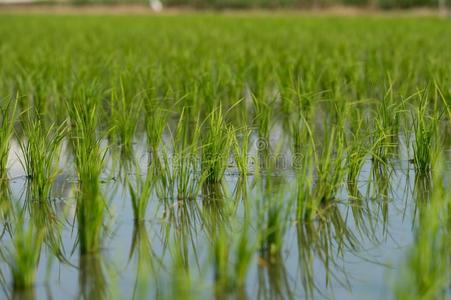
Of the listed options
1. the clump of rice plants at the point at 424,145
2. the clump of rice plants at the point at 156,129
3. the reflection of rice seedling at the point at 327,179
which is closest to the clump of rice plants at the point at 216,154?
the clump of rice plants at the point at 156,129

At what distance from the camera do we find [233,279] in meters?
2.57

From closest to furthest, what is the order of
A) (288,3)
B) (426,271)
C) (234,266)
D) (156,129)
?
(426,271)
(234,266)
(156,129)
(288,3)

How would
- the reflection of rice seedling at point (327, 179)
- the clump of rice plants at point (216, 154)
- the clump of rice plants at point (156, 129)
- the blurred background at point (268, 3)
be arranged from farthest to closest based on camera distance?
1. the blurred background at point (268, 3)
2. the clump of rice plants at point (156, 129)
3. the clump of rice plants at point (216, 154)
4. the reflection of rice seedling at point (327, 179)

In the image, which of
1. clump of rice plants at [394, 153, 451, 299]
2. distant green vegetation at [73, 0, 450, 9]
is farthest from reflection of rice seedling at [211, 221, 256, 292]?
distant green vegetation at [73, 0, 450, 9]

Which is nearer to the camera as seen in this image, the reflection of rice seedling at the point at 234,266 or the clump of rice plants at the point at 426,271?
the clump of rice plants at the point at 426,271

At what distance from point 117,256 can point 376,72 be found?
423 centimetres

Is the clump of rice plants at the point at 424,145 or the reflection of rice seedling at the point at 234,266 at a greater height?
the clump of rice plants at the point at 424,145

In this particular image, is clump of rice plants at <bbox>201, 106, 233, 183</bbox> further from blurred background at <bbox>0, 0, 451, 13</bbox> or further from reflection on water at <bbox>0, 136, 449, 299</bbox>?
blurred background at <bbox>0, 0, 451, 13</bbox>

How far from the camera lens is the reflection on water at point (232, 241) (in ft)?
8.54

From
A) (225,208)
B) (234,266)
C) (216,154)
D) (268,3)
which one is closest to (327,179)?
(225,208)

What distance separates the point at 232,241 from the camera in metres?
2.92

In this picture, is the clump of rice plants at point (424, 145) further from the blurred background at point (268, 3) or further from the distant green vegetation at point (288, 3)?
the distant green vegetation at point (288, 3)

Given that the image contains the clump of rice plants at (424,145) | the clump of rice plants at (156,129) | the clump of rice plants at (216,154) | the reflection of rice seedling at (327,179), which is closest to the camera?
the reflection of rice seedling at (327,179)

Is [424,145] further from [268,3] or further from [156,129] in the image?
[268,3]
